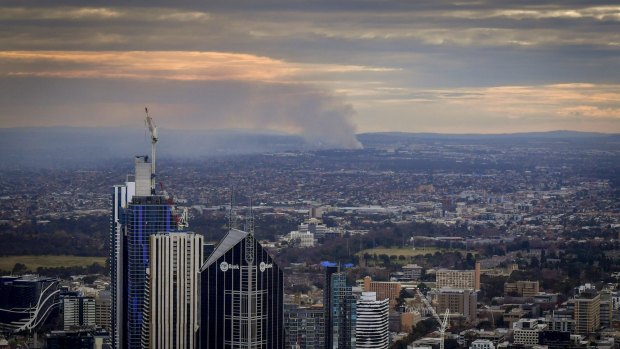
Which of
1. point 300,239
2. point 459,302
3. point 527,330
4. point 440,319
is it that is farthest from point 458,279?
point 527,330

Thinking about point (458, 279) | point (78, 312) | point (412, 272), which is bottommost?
point (78, 312)

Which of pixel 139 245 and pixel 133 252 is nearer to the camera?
pixel 139 245

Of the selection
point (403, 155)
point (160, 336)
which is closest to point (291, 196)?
point (403, 155)

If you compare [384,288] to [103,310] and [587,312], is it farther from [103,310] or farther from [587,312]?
[103,310]

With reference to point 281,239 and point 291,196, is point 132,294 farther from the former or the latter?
point 291,196

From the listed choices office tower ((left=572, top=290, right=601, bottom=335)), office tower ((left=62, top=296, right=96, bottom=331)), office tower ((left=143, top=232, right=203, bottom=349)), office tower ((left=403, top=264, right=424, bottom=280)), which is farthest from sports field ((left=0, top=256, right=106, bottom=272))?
office tower ((left=572, top=290, right=601, bottom=335))

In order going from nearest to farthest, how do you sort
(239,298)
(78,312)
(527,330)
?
(239,298)
(78,312)
(527,330)

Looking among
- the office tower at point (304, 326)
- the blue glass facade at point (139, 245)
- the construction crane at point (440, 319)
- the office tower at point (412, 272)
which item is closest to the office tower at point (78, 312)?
the blue glass facade at point (139, 245)

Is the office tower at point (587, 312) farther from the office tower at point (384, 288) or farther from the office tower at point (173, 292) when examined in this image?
the office tower at point (173, 292)
